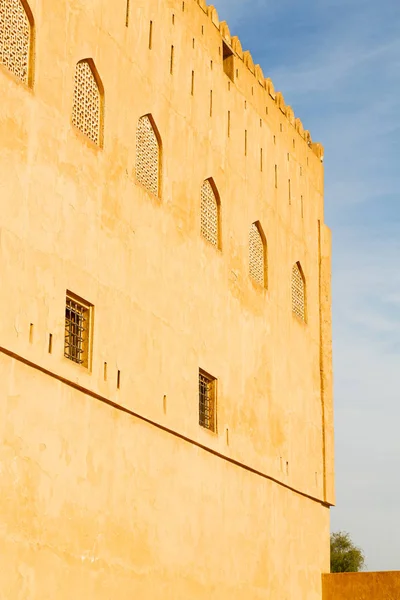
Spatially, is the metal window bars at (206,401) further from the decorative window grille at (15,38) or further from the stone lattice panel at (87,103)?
the decorative window grille at (15,38)

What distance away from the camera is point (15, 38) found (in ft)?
31.2

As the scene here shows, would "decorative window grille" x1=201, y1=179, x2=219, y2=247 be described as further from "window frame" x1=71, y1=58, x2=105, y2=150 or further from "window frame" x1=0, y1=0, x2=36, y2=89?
"window frame" x1=0, y1=0, x2=36, y2=89

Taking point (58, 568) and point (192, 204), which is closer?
point (58, 568)

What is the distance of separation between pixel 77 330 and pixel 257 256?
4553mm

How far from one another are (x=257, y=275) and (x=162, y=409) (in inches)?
135

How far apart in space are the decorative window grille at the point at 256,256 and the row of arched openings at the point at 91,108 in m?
0.01

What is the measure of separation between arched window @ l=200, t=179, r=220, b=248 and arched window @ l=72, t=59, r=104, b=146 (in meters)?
2.36

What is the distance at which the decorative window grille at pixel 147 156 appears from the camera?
1135 cm

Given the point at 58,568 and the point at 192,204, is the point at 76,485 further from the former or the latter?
the point at 192,204

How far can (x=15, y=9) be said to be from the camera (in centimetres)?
958

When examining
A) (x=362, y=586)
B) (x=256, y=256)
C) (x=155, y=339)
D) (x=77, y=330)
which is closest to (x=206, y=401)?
(x=155, y=339)

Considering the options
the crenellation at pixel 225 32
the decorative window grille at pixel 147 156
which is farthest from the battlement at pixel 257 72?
the decorative window grille at pixel 147 156

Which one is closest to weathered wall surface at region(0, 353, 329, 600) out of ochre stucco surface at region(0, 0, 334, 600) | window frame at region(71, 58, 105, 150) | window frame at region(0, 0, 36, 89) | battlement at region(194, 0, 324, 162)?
ochre stucco surface at region(0, 0, 334, 600)

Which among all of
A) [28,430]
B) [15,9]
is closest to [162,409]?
[28,430]
